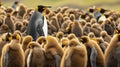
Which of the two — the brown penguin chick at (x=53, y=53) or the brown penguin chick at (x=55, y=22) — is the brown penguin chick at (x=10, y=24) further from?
the brown penguin chick at (x=53, y=53)

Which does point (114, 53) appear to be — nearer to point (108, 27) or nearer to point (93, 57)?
point (93, 57)

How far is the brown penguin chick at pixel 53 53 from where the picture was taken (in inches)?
364

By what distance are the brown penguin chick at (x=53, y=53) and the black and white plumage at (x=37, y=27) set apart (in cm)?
356

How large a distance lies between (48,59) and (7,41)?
1.55 metres

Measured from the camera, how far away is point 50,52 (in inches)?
364

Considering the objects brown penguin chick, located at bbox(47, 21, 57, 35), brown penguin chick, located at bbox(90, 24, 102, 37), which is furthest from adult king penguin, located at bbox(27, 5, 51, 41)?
brown penguin chick, located at bbox(90, 24, 102, 37)

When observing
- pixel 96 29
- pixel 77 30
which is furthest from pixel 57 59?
pixel 96 29

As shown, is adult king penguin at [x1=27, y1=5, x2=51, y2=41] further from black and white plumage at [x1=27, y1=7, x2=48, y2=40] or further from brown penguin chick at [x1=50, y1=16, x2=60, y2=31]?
brown penguin chick at [x1=50, y1=16, x2=60, y2=31]

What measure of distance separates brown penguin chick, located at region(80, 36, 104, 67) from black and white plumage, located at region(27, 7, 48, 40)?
3591 mm

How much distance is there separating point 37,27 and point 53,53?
4.02 meters

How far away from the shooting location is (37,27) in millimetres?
13195

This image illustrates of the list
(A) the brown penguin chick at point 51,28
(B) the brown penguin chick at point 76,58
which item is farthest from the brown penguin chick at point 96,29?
(B) the brown penguin chick at point 76,58

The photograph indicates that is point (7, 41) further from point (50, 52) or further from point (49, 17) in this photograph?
point (49, 17)

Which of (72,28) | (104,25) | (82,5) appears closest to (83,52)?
(72,28)
